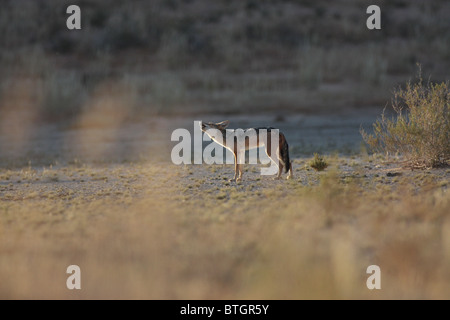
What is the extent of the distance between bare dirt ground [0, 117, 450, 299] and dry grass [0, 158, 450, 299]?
0.02 meters

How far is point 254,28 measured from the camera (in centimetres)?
3291

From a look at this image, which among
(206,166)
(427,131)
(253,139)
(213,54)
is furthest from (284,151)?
(213,54)

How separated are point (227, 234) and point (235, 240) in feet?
0.88

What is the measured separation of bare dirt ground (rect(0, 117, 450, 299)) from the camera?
5492mm

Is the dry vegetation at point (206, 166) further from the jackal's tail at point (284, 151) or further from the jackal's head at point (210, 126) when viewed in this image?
the jackal's head at point (210, 126)

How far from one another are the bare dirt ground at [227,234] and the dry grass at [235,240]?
0.02m

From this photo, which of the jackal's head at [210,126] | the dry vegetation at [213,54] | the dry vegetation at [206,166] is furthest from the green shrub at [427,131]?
the dry vegetation at [213,54]

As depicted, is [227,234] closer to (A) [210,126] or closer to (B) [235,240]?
(B) [235,240]

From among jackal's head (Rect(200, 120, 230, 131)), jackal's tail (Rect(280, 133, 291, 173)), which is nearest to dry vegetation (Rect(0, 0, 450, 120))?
jackal's head (Rect(200, 120, 230, 131))

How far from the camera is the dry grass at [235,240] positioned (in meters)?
5.47

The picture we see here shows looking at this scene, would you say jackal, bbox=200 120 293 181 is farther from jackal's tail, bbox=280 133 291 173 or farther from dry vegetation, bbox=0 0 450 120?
dry vegetation, bbox=0 0 450 120

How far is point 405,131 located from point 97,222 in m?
6.66

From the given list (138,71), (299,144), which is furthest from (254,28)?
(299,144)
